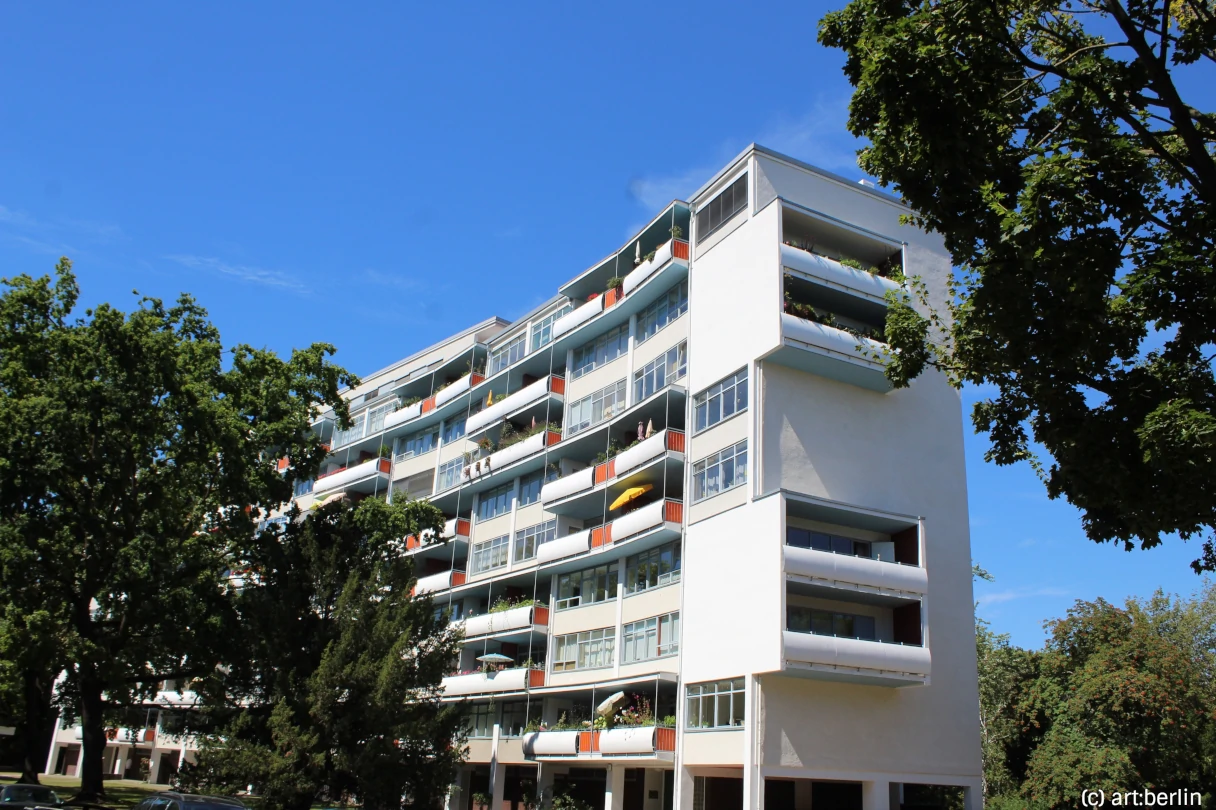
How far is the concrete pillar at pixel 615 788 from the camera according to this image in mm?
38562

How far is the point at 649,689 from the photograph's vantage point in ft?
126

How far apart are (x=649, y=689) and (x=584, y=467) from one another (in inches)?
492

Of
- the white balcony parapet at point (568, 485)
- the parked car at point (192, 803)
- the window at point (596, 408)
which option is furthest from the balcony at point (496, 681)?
the parked car at point (192, 803)

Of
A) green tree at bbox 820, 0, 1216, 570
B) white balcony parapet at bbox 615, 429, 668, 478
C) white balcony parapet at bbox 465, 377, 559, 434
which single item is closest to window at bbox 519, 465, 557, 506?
white balcony parapet at bbox 465, 377, 559, 434

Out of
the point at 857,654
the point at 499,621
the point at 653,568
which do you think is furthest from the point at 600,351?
the point at 857,654

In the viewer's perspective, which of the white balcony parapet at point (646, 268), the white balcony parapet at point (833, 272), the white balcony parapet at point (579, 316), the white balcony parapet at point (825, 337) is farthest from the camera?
the white balcony parapet at point (579, 316)

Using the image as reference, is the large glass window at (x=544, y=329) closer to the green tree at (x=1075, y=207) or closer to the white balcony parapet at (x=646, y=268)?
the white balcony parapet at (x=646, y=268)

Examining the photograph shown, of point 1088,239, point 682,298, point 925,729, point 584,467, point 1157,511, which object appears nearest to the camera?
point 1088,239

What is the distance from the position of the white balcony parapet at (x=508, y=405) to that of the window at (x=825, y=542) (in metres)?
18.2

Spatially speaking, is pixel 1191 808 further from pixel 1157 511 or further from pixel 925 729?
pixel 1157 511

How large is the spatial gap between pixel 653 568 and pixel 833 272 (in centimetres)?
1358

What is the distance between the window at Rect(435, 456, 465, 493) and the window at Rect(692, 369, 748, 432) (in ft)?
67.9

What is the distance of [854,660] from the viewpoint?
3102 cm

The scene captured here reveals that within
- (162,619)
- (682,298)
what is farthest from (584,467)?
(162,619)
